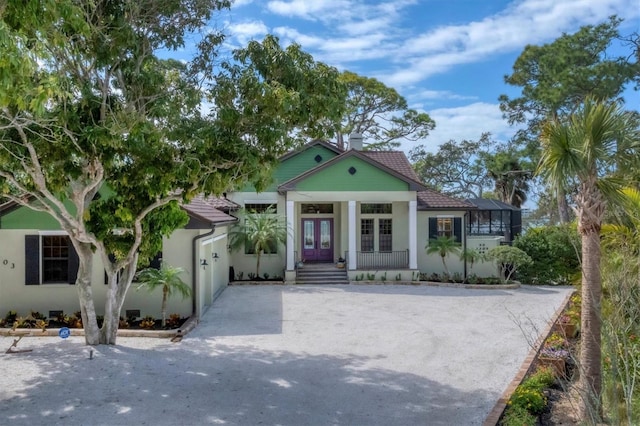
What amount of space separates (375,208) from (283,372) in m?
14.9

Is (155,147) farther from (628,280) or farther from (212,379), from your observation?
(628,280)

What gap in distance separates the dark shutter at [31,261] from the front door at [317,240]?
12406mm

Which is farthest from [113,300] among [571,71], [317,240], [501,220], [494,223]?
[494,223]

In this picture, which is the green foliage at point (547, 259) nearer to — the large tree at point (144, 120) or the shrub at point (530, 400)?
the shrub at point (530, 400)

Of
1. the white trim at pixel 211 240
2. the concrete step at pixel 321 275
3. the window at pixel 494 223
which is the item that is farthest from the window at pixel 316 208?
the window at pixel 494 223

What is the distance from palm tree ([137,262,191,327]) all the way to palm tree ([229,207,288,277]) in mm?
7970

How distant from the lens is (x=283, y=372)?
28.1ft

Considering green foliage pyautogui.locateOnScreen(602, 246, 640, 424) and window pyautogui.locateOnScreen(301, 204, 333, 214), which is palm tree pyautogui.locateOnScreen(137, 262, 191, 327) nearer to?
green foliage pyautogui.locateOnScreen(602, 246, 640, 424)

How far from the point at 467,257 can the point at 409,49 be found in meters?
10.2

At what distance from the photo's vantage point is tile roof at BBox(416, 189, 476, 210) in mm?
21859

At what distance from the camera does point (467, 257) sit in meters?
21.3

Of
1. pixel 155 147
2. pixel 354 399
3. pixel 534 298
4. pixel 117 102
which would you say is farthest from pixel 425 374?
pixel 534 298

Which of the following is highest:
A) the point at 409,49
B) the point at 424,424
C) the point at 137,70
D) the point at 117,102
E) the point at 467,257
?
the point at 409,49

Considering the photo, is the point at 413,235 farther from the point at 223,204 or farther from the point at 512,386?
the point at 512,386
